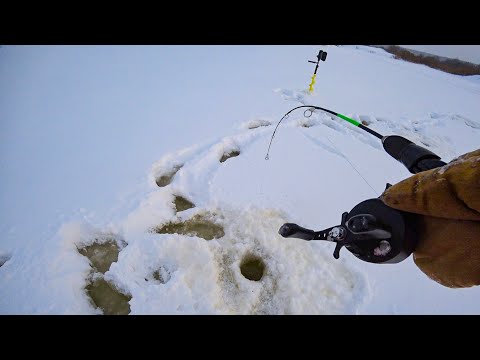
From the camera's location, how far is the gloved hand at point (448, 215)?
3.48ft

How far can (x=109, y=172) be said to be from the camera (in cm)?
296

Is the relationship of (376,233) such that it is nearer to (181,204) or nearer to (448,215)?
(448,215)

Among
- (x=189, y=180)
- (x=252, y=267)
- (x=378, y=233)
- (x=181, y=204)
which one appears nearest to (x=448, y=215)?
(x=378, y=233)

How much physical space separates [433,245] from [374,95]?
5.68m

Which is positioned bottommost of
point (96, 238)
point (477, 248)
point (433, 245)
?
point (96, 238)

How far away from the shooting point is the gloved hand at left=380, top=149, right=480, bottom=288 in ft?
3.48

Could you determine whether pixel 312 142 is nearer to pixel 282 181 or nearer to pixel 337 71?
pixel 282 181

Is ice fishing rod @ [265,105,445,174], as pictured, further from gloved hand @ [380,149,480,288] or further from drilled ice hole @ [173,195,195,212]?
drilled ice hole @ [173,195,195,212]

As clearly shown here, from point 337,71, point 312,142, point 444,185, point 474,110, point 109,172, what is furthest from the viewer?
point 337,71

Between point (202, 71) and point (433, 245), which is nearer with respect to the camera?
point (433, 245)

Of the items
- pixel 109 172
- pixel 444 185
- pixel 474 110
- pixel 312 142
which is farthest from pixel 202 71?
pixel 474 110
